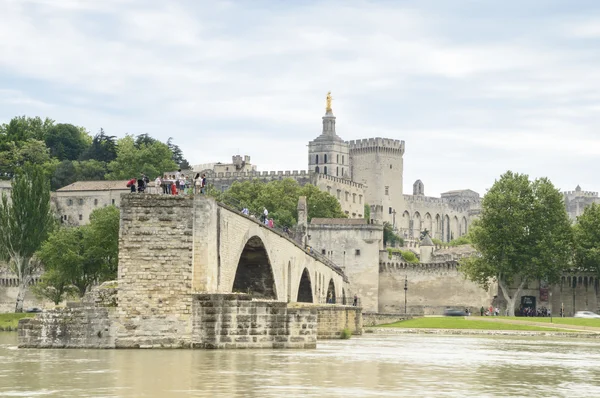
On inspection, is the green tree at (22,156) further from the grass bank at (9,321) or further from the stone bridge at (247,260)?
the stone bridge at (247,260)

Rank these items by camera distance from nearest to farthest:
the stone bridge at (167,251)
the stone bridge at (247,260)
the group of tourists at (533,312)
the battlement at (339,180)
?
the stone bridge at (167,251)
the stone bridge at (247,260)
the group of tourists at (533,312)
the battlement at (339,180)

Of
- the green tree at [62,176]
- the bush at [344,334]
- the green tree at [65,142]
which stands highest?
the green tree at [65,142]

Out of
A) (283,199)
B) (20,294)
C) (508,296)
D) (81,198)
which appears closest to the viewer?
(20,294)

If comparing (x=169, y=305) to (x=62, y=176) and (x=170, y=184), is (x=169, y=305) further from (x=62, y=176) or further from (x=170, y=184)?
(x=62, y=176)

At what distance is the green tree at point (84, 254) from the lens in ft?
241

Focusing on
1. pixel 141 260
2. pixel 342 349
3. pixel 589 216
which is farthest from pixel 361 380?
pixel 589 216

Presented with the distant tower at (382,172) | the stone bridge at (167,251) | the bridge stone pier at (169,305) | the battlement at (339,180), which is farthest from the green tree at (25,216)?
the distant tower at (382,172)

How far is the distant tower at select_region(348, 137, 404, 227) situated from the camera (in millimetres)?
186750

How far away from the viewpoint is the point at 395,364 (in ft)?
114

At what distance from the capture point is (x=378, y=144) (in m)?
188

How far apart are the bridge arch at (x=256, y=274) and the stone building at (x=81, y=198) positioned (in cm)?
7633

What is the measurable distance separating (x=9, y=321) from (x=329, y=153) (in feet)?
394

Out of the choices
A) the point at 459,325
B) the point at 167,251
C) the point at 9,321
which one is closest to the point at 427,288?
the point at 459,325

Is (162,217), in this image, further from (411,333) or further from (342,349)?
(411,333)
